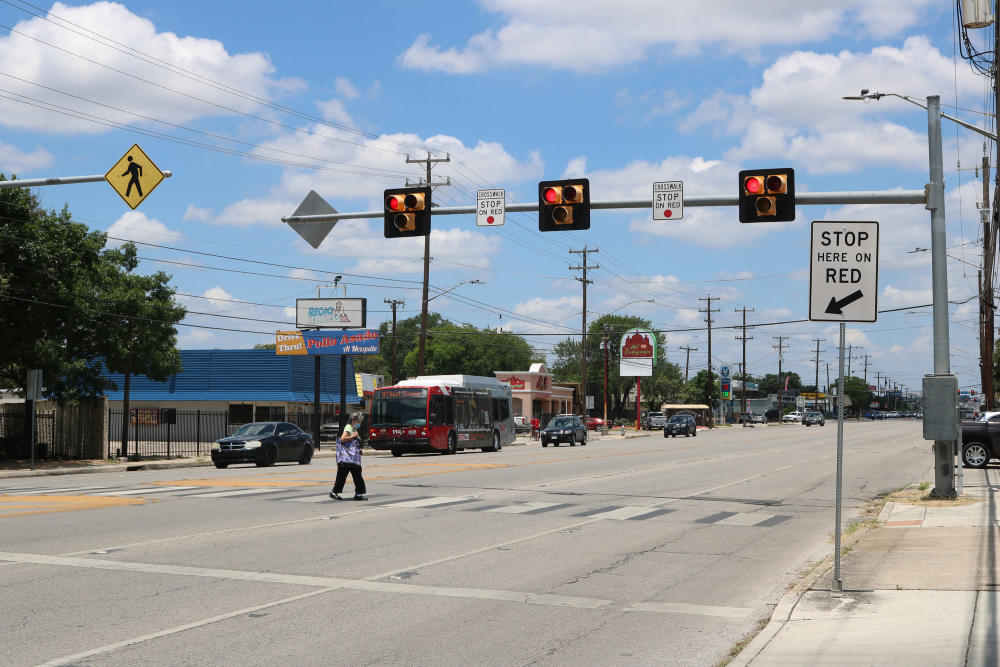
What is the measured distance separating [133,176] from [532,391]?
242ft

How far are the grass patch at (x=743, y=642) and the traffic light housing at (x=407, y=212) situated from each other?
11.3m

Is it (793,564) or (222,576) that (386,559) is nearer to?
(222,576)

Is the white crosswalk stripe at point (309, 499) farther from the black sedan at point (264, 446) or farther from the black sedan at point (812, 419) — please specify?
the black sedan at point (812, 419)

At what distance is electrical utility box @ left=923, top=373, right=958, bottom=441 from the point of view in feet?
56.0

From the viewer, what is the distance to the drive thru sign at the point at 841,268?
946 cm

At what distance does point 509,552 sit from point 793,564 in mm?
3390

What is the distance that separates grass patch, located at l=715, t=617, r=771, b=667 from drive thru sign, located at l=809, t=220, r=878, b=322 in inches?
115

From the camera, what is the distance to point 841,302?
31.2 feet

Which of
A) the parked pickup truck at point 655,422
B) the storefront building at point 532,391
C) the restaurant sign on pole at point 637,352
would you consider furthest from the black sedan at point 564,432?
the restaurant sign on pole at point 637,352

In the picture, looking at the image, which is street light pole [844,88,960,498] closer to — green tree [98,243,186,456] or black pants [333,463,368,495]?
black pants [333,463,368,495]

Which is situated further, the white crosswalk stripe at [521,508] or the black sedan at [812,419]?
the black sedan at [812,419]

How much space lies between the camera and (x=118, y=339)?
35281 millimetres

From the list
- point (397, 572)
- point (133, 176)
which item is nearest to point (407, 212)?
point (133, 176)

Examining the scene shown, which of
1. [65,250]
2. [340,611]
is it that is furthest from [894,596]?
[65,250]
